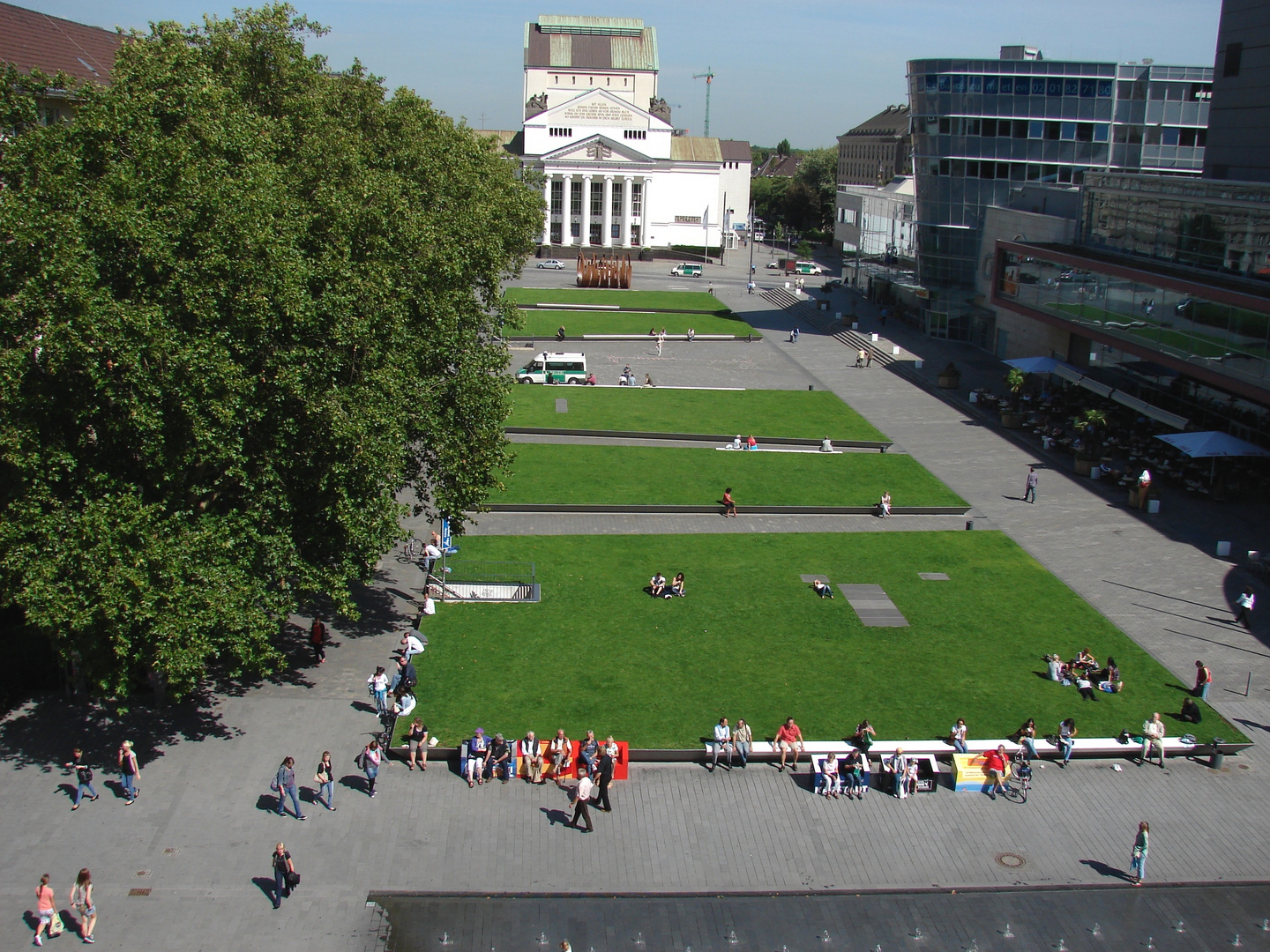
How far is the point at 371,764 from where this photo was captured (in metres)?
21.2

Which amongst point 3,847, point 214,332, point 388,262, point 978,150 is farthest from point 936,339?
point 3,847

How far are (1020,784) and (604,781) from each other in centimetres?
865

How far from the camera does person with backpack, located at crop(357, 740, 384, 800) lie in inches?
835

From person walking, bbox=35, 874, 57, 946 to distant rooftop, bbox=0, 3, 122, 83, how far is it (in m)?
36.5

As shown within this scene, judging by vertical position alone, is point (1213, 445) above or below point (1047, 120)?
below

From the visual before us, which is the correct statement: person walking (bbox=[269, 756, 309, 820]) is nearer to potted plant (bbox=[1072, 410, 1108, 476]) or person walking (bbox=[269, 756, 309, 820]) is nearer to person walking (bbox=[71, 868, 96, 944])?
person walking (bbox=[71, 868, 96, 944])

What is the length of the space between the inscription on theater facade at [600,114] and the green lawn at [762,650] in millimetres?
95798

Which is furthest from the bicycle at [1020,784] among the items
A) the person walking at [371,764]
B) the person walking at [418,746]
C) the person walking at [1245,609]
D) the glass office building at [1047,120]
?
the glass office building at [1047,120]

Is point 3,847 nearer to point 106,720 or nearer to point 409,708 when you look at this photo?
point 106,720

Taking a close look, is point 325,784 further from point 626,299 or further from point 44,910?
point 626,299

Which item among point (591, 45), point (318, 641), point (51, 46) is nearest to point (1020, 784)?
point (318, 641)

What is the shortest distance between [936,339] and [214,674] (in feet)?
188

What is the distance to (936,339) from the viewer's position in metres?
72.2

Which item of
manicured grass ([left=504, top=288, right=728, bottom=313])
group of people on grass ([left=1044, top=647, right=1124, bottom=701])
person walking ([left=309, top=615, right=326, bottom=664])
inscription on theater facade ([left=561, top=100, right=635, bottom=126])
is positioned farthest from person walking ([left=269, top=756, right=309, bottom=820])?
inscription on theater facade ([left=561, top=100, right=635, bottom=126])
